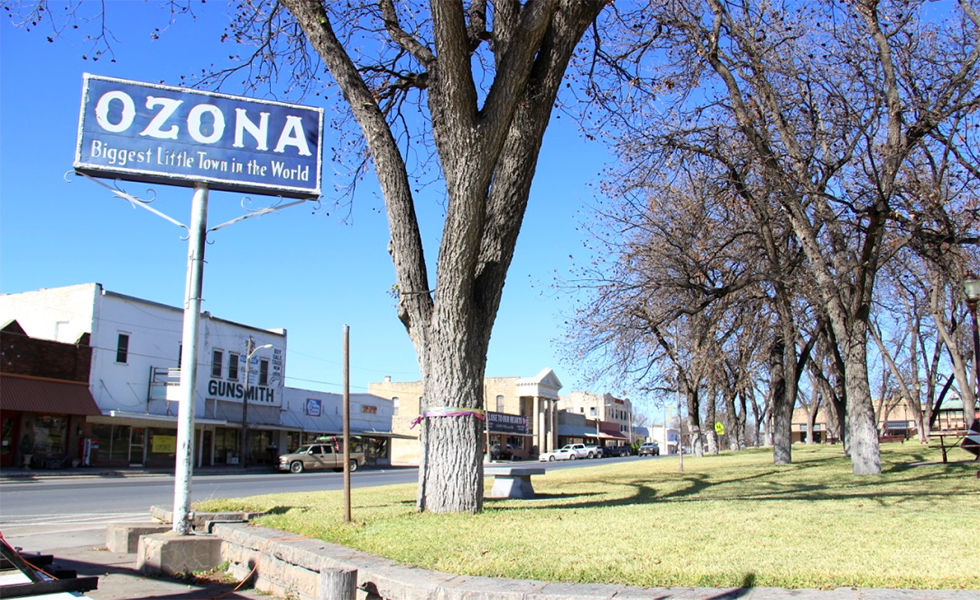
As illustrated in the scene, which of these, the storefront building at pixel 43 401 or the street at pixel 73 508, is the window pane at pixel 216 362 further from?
the street at pixel 73 508

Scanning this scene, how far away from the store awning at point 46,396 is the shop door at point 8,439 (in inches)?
45.7

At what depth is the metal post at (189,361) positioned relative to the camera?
8.26 metres

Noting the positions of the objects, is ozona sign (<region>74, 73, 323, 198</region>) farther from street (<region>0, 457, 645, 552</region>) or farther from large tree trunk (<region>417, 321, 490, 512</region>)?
street (<region>0, 457, 645, 552</region>)

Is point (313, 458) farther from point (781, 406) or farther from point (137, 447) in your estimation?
point (781, 406)

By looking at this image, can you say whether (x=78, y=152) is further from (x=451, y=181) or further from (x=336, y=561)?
(x=336, y=561)

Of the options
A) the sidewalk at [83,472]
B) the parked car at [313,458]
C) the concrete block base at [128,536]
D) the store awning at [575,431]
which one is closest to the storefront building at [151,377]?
the sidewalk at [83,472]

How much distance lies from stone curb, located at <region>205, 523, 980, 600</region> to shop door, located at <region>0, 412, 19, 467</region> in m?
26.9

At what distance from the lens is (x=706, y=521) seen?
7.64 m

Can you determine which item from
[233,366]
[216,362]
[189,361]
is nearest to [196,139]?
[189,361]

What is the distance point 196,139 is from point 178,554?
15.3 feet

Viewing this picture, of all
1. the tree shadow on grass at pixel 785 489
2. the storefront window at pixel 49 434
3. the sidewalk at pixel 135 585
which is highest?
the storefront window at pixel 49 434

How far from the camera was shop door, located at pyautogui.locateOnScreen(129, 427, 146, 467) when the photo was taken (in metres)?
35.0

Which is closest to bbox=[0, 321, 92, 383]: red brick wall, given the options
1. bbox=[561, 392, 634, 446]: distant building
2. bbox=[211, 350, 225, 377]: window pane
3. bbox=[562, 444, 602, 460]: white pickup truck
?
bbox=[211, 350, 225, 377]: window pane

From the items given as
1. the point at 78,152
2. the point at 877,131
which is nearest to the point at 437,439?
the point at 78,152
